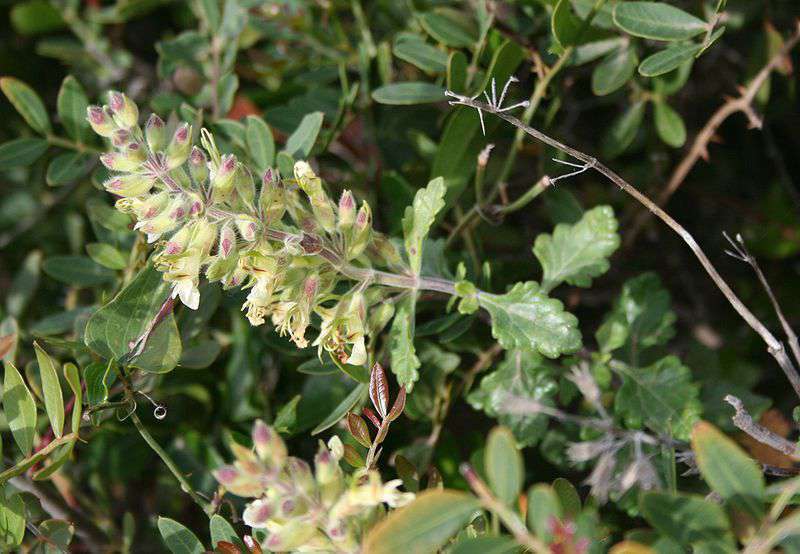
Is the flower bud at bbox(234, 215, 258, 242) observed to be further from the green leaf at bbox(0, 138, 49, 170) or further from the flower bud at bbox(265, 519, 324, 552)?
the green leaf at bbox(0, 138, 49, 170)

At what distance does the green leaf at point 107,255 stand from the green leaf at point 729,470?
1.38 m

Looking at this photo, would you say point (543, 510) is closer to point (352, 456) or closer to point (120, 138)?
point (352, 456)

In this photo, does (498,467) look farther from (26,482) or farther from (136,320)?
(26,482)

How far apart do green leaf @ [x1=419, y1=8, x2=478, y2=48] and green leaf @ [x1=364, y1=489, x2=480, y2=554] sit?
1.25 metres

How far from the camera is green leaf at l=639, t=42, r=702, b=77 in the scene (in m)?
1.80

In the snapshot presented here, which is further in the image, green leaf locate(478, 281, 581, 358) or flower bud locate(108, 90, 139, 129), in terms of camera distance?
green leaf locate(478, 281, 581, 358)

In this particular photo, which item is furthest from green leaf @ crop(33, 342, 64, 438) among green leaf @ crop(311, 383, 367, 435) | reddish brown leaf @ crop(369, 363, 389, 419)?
reddish brown leaf @ crop(369, 363, 389, 419)

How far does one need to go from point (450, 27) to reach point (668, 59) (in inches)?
21.5

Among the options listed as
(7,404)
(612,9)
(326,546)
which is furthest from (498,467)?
(612,9)

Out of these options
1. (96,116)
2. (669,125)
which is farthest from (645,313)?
(96,116)

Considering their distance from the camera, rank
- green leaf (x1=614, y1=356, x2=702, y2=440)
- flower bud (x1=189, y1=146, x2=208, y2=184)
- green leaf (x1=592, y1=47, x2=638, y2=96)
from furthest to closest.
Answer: green leaf (x1=592, y1=47, x2=638, y2=96) < green leaf (x1=614, y1=356, x2=702, y2=440) < flower bud (x1=189, y1=146, x2=208, y2=184)

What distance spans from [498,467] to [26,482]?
4.20 feet

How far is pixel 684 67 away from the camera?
2.12 meters

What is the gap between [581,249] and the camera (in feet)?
6.15
